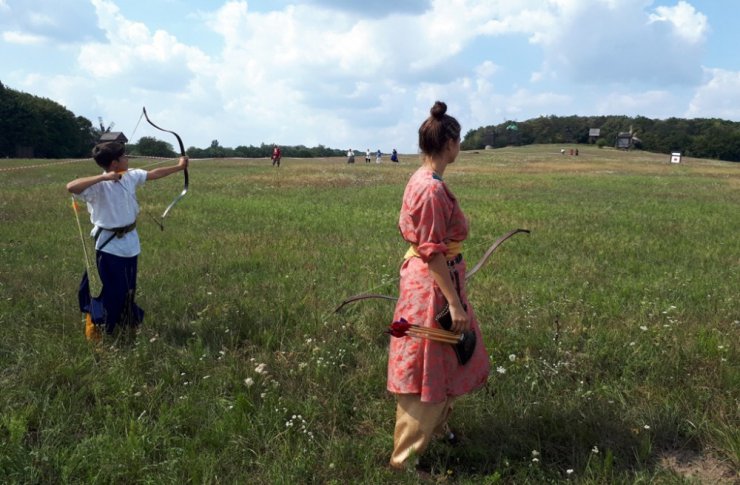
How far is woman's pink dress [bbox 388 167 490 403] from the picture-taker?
3.19m

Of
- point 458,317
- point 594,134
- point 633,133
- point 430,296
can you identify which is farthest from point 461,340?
point 594,134

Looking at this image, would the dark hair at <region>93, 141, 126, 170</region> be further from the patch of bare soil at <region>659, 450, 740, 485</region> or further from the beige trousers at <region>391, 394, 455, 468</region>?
the patch of bare soil at <region>659, 450, 740, 485</region>

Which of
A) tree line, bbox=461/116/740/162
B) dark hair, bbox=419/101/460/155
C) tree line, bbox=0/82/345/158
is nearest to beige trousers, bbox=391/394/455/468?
dark hair, bbox=419/101/460/155

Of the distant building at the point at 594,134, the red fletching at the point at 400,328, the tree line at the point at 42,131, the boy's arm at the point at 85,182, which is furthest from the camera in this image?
the distant building at the point at 594,134

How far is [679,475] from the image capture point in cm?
353

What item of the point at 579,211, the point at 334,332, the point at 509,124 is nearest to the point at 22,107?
the point at 579,211

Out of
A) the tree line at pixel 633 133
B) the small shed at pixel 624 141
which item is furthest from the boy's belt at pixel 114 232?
the small shed at pixel 624 141

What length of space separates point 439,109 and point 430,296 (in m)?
1.09

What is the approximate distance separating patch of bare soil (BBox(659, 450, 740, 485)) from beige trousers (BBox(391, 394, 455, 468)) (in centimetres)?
153

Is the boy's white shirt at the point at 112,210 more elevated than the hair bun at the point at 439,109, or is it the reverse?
the hair bun at the point at 439,109

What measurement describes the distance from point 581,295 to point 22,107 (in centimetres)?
8658

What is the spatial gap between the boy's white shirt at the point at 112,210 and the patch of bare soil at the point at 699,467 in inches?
187

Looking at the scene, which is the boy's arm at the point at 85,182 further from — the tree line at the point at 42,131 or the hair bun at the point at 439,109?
the tree line at the point at 42,131

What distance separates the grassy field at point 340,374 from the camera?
364 cm
